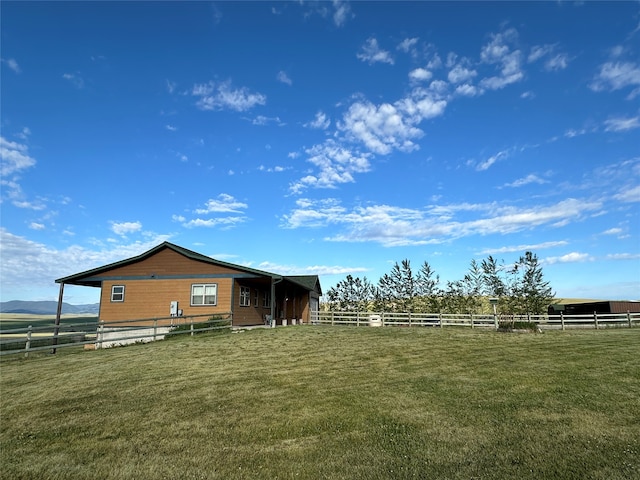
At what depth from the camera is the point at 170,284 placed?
25.7m

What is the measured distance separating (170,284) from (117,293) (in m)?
3.85

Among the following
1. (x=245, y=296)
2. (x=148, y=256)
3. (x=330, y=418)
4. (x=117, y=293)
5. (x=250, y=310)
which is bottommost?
(x=330, y=418)

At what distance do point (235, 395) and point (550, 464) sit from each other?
6.33 m

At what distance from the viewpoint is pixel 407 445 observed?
248 inches

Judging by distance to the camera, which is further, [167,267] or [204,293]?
[167,267]

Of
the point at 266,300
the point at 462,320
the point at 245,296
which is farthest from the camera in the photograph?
the point at 266,300

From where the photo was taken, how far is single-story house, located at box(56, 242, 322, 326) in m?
25.0

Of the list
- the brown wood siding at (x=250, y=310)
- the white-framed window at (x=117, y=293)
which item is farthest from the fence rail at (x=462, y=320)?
the white-framed window at (x=117, y=293)

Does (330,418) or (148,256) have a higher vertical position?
(148,256)

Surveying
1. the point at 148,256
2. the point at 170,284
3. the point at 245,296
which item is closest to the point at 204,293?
the point at 170,284

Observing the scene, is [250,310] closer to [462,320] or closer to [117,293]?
[117,293]

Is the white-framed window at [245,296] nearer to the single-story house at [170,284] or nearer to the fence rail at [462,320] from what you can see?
the single-story house at [170,284]

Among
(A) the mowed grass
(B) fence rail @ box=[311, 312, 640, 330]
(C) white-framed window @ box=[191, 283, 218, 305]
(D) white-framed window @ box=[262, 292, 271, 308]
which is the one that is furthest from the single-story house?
(A) the mowed grass

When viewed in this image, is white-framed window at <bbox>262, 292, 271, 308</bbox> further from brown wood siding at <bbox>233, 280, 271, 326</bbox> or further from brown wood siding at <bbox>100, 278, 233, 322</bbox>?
brown wood siding at <bbox>100, 278, 233, 322</bbox>
